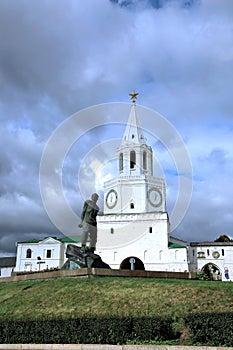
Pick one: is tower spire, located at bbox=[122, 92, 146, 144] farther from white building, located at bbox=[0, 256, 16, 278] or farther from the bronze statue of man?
the bronze statue of man

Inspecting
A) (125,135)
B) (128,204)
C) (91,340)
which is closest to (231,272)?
(128,204)

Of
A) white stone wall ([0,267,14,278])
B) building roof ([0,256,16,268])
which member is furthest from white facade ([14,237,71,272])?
building roof ([0,256,16,268])

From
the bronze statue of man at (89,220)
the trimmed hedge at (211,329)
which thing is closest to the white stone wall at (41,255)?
the bronze statue of man at (89,220)

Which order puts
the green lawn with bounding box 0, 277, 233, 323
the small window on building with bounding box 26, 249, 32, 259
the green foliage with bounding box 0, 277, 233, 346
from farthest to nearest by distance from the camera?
the small window on building with bounding box 26, 249, 32, 259 → the green lawn with bounding box 0, 277, 233, 323 → the green foliage with bounding box 0, 277, 233, 346

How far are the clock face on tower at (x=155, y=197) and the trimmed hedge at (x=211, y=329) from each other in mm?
48311

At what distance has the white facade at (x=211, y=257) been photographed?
63584mm

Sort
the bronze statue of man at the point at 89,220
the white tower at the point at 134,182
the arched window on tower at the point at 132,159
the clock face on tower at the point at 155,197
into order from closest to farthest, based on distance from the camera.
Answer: the bronze statue of man at the point at 89,220
the white tower at the point at 134,182
the clock face on tower at the point at 155,197
the arched window on tower at the point at 132,159

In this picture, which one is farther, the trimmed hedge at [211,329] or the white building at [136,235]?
the white building at [136,235]

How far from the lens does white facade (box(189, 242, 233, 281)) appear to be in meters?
63.6

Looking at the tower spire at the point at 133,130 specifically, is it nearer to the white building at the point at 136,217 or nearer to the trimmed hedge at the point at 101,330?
the white building at the point at 136,217

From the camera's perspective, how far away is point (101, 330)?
436 inches

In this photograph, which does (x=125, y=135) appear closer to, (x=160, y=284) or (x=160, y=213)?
(x=160, y=213)

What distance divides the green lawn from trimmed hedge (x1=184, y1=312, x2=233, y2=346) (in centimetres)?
193

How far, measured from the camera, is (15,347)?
37.3 feet
